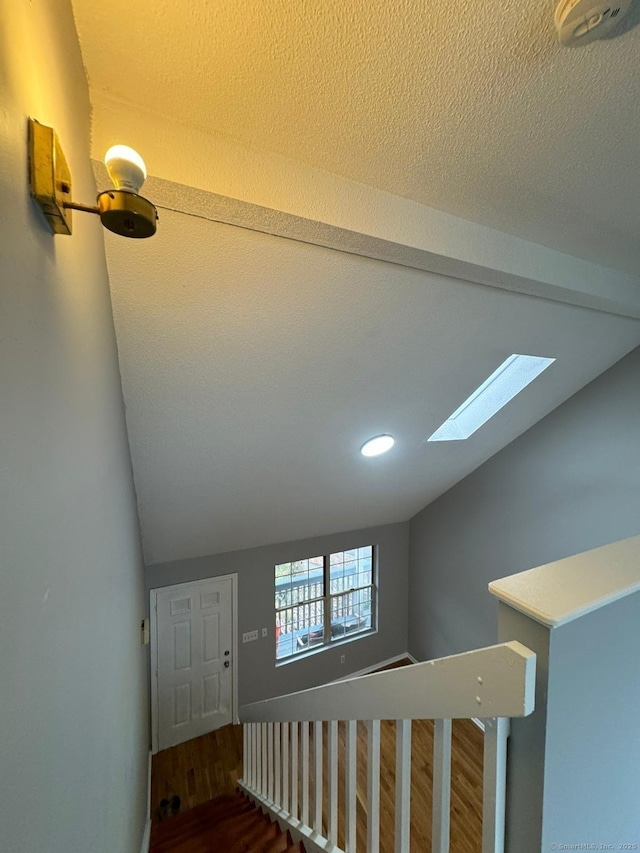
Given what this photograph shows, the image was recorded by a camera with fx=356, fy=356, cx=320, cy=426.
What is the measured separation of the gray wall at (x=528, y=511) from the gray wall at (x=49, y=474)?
3.48m

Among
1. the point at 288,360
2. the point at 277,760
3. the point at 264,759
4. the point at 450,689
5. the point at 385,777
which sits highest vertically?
the point at 288,360

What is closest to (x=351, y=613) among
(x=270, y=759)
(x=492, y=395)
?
(x=270, y=759)

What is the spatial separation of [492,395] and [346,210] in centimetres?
223

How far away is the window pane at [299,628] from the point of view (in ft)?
14.8

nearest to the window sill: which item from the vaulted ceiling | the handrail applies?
the vaulted ceiling

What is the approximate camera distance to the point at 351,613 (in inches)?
195

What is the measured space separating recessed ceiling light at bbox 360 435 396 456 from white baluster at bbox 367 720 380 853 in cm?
185

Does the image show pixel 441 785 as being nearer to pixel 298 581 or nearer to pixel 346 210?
pixel 346 210

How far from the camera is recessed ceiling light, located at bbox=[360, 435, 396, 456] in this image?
274cm

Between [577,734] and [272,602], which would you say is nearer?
[577,734]

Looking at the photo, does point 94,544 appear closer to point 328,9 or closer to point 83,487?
point 83,487

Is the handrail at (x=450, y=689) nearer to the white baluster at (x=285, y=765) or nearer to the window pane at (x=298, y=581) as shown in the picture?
the white baluster at (x=285, y=765)

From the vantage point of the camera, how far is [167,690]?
12.7 feet

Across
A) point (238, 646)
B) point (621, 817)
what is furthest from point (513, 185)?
point (238, 646)
